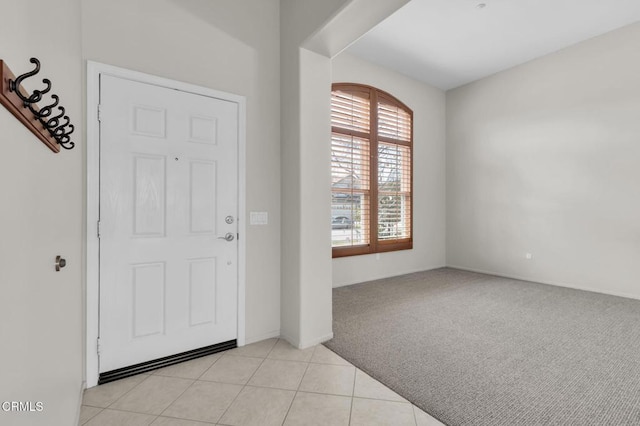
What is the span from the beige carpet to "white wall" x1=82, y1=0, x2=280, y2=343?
34.5 inches

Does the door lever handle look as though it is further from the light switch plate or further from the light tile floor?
the light tile floor

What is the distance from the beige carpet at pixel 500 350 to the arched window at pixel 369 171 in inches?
38.7

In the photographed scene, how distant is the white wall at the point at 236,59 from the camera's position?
2.07 metres

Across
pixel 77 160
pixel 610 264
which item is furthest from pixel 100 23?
pixel 610 264

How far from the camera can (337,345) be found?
2.59m

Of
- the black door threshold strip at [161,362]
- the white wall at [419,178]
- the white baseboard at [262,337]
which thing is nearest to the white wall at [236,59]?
the white baseboard at [262,337]

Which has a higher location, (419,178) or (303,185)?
(419,178)

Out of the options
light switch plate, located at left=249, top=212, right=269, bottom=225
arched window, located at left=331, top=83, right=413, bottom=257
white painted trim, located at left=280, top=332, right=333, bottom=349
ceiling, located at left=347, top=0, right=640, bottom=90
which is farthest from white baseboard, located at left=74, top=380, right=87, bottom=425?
ceiling, located at left=347, top=0, right=640, bottom=90

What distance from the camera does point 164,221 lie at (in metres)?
2.24

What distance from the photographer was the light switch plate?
2.62 meters

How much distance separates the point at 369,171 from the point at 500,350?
121 inches

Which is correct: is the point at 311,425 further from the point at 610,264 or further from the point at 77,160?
the point at 610,264

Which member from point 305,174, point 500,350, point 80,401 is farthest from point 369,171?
point 80,401

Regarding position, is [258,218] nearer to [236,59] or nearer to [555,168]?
[236,59]
